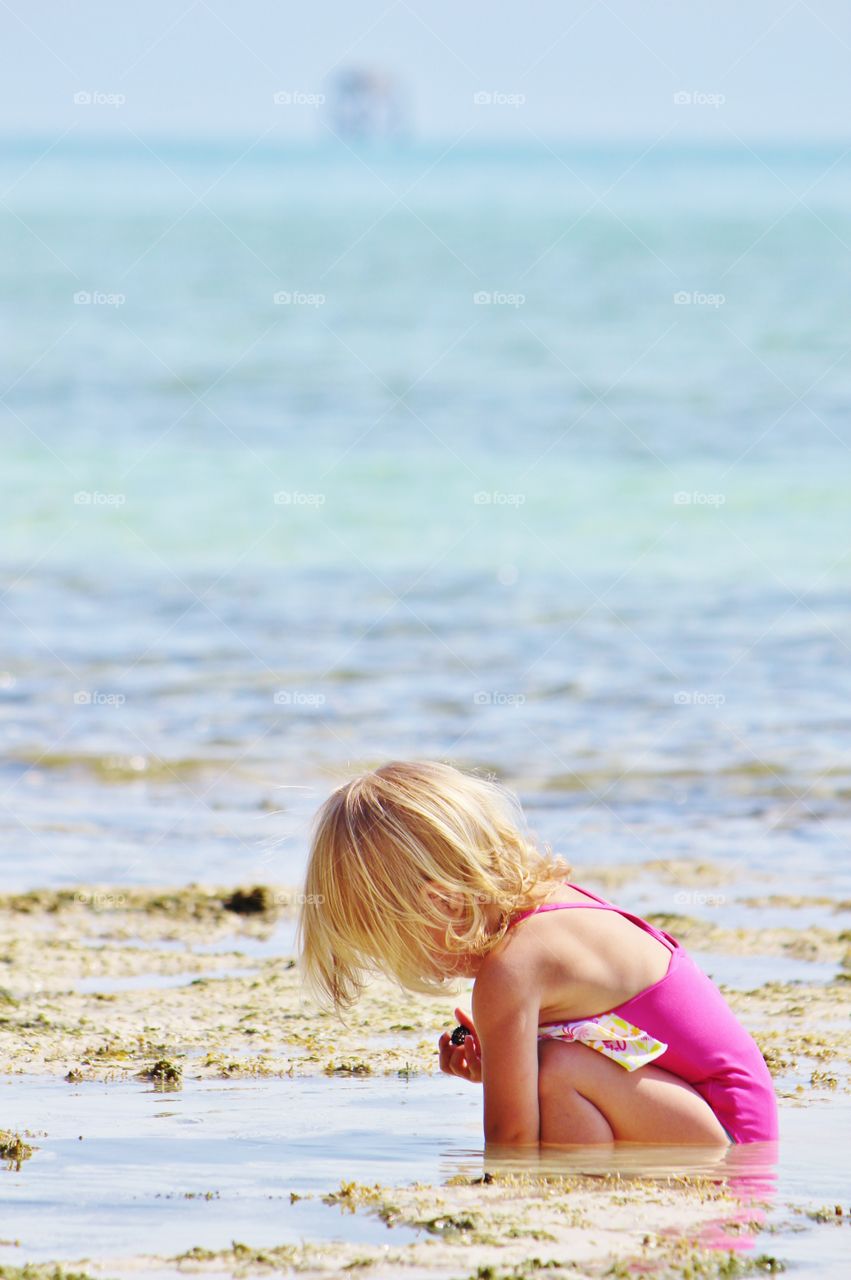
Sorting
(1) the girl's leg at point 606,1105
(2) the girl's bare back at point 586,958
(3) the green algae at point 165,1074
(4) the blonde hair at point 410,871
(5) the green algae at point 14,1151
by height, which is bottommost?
(3) the green algae at point 165,1074

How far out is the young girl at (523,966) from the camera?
317cm

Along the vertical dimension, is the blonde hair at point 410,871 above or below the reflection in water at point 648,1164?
above

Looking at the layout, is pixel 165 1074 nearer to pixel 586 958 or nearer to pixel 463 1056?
pixel 463 1056

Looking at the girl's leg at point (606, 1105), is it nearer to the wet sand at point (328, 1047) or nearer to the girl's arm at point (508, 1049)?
the girl's arm at point (508, 1049)

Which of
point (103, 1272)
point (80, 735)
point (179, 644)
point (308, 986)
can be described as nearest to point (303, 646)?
point (179, 644)

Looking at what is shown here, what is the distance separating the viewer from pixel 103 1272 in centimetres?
251

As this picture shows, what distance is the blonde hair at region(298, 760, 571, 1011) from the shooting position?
10.5 feet

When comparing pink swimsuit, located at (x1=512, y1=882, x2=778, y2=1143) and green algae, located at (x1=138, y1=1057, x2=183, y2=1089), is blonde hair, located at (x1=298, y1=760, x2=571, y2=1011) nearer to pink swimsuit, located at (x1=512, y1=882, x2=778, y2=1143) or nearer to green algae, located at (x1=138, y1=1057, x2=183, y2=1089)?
pink swimsuit, located at (x1=512, y1=882, x2=778, y2=1143)

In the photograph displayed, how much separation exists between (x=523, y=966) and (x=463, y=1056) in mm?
300

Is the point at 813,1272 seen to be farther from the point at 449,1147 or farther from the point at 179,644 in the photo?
the point at 179,644

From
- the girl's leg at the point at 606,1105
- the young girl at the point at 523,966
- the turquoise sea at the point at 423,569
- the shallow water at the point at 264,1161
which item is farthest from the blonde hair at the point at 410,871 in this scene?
the turquoise sea at the point at 423,569

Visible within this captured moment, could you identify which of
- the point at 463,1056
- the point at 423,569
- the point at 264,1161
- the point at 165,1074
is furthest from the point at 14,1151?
the point at 423,569

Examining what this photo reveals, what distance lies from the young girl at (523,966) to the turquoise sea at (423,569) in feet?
1.71

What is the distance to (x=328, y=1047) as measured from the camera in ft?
13.4
